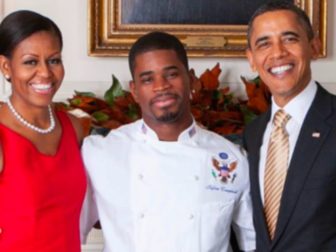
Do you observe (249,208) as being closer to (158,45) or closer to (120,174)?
(120,174)

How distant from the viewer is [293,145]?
143 centimetres

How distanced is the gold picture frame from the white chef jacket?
0.85 meters

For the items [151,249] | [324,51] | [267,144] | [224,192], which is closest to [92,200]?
[151,249]

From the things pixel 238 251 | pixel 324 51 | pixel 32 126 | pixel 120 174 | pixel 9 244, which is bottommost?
pixel 238 251

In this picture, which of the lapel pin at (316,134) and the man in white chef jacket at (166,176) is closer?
the lapel pin at (316,134)

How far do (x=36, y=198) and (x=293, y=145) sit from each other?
612 millimetres

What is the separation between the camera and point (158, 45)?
5.26 ft

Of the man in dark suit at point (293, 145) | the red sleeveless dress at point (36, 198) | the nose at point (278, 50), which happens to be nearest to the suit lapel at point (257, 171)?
the man in dark suit at point (293, 145)

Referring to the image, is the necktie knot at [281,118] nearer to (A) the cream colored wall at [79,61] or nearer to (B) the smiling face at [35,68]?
(B) the smiling face at [35,68]

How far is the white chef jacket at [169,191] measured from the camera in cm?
154

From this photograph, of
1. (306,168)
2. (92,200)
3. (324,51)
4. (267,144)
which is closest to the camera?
(306,168)

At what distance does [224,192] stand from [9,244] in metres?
0.55

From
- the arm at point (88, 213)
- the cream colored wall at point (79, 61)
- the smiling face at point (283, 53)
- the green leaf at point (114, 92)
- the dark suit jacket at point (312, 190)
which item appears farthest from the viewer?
the cream colored wall at point (79, 61)

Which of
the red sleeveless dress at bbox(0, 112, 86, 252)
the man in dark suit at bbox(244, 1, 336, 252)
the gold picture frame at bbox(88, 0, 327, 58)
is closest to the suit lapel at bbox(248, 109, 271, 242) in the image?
the man in dark suit at bbox(244, 1, 336, 252)
